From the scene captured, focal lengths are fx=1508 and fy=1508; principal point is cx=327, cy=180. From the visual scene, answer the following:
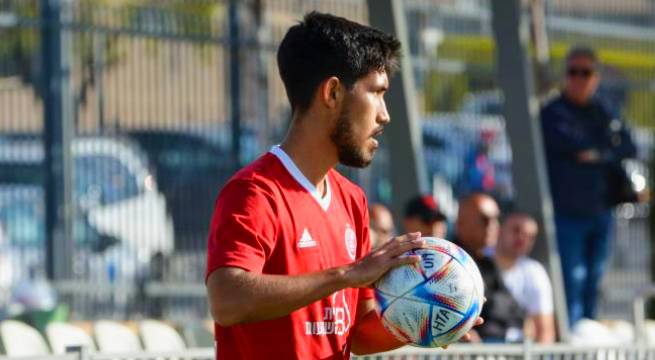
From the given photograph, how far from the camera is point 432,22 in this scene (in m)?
14.6

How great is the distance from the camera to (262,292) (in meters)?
4.48

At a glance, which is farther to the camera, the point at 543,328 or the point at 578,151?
the point at 578,151

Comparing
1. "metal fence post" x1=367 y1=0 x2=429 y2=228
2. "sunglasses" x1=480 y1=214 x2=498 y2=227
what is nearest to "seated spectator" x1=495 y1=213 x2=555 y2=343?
"sunglasses" x1=480 y1=214 x2=498 y2=227

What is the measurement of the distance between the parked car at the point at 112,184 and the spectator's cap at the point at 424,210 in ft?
9.23

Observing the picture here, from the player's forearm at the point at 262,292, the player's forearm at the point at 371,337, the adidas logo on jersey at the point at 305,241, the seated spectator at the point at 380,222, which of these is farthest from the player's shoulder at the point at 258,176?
the seated spectator at the point at 380,222

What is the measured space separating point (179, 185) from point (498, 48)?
284 cm

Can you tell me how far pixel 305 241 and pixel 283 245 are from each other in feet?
0.30

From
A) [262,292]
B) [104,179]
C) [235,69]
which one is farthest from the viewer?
[235,69]

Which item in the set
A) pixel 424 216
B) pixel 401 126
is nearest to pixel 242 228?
pixel 424 216

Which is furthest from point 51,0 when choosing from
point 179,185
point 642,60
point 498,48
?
point 642,60

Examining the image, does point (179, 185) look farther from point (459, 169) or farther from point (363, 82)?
point (363, 82)

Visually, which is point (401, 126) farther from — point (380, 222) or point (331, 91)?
point (331, 91)

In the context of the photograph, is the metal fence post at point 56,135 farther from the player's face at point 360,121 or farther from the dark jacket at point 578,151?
the player's face at point 360,121

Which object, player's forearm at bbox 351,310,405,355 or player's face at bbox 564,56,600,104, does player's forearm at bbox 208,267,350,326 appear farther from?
player's face at bbox 564,56,600,104
